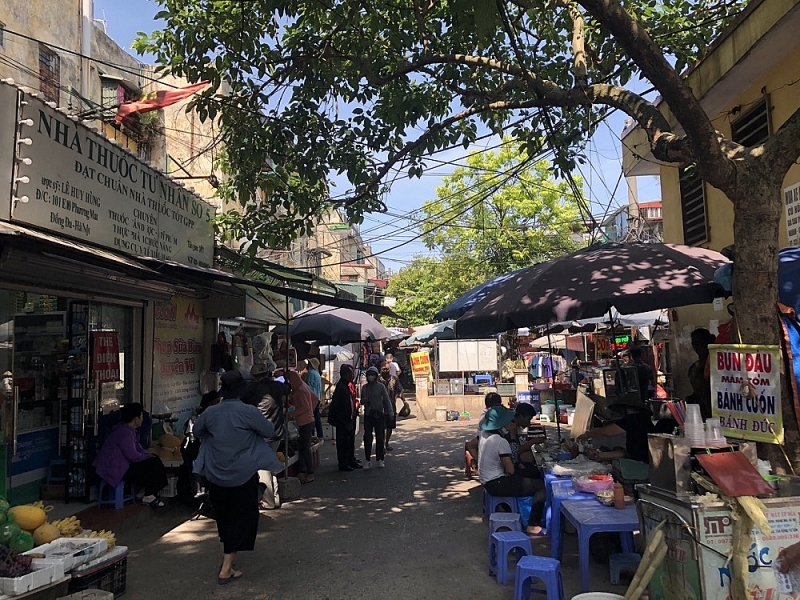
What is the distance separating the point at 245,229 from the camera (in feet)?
26.8

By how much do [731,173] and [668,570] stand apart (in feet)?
8.27

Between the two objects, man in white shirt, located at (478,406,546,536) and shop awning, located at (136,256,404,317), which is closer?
man in white shirt, located at (478,406,546,536)

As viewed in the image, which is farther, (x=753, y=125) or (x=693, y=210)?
(x=693, y=210)

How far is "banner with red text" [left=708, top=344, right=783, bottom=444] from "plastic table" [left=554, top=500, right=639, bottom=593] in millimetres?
916

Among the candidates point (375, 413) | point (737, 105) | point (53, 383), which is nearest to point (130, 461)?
point (53, 383)

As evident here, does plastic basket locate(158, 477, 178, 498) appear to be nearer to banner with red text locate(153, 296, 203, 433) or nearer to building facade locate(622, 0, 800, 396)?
banner with red text locate(153, 296, 203, 433)

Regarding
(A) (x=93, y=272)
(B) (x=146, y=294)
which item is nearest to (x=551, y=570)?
(A) (x=93, y=272)

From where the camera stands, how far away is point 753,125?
7145mm

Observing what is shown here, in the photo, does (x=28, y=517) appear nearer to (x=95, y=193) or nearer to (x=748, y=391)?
(x=95, y=193)

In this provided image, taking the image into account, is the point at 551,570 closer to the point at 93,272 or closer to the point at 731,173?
the point at 731,173

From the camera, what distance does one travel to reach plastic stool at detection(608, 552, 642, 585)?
15.4ft

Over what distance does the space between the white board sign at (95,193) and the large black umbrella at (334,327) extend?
3.04m

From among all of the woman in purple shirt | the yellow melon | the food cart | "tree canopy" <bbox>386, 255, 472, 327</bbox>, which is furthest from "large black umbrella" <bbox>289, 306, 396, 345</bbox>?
"tree canopy" <bbox>386, 255, 472, 327</bbox>

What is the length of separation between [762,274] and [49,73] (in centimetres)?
1267
